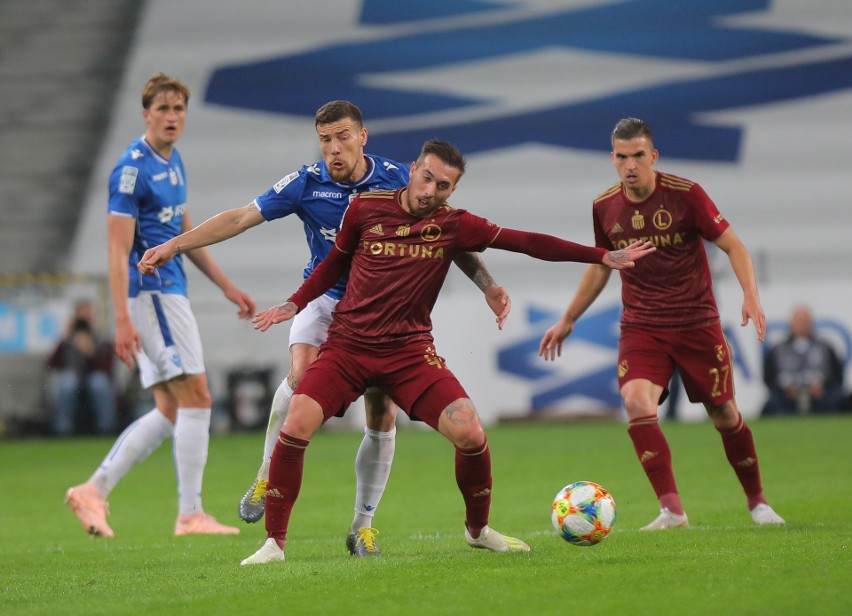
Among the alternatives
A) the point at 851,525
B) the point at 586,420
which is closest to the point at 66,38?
the point at 586,420

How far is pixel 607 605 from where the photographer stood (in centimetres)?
481

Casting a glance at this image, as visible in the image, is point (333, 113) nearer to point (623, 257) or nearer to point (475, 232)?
point (475, 232)

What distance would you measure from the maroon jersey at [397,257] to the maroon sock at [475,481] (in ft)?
2.00

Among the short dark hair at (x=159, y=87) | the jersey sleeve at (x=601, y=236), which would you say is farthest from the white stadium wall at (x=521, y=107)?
the jersey sleeve at (x=601, y=236)

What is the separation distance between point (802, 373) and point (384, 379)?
12201 mm

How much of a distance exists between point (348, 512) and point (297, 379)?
8.84ft

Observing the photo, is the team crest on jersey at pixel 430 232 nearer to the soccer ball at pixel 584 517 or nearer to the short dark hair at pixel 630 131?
the soccer ball at pixel 584 517

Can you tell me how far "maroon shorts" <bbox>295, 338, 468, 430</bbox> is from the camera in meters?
6.22

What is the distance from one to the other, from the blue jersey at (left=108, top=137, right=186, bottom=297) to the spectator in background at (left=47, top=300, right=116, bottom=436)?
9897 millimetres

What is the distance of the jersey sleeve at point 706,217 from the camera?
7.35 metres

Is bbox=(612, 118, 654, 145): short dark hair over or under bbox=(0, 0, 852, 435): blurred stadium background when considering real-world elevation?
under

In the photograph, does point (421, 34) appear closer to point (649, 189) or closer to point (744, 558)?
point (649, 189)

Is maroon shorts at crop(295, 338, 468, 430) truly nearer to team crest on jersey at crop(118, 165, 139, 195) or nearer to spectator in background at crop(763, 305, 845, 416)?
team crest on jersey at crop(118, 165, 139, 195)

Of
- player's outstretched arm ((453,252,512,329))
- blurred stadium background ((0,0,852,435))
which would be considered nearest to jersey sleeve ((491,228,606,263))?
player's outstretched arm ((453,252,512,329))
